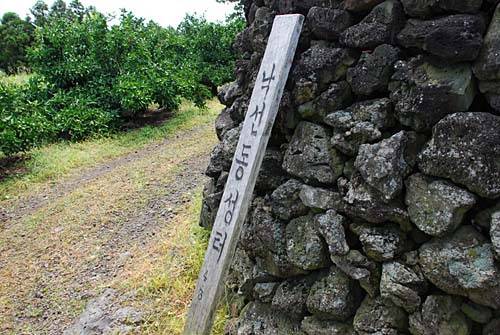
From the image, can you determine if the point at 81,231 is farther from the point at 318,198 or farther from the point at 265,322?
the point at 318,198

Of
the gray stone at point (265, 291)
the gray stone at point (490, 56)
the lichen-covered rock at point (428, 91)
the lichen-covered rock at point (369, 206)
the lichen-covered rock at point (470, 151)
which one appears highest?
the gray stone at point (490, 56)

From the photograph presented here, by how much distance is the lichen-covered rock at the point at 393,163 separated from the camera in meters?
1.83

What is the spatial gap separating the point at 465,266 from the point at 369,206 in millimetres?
442

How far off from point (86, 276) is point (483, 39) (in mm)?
3338

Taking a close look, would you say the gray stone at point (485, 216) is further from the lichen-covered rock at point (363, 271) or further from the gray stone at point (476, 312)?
the lichen-covered rock at point (363, 271)

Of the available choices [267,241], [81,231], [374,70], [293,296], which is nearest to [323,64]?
[374,70]

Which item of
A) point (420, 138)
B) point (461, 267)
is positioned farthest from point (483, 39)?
point (461, 267)

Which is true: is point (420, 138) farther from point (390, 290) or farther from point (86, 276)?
point (86, 276)

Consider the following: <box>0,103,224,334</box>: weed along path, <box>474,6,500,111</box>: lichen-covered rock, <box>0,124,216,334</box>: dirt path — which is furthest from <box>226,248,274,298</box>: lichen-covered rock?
<box>474,6,500,111</box>: lichen-covered rock

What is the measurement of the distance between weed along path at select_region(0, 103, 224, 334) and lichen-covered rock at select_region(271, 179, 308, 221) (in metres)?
1.04

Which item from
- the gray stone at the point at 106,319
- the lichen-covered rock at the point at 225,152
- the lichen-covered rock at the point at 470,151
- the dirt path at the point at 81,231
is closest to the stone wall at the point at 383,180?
the lichen-covered rock at the point at 470,151

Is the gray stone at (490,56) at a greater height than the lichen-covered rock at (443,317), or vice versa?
the gray stone at (490,56)

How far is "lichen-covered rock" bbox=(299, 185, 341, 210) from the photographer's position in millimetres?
2090

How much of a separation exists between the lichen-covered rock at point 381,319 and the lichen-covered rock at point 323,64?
1096 mm
